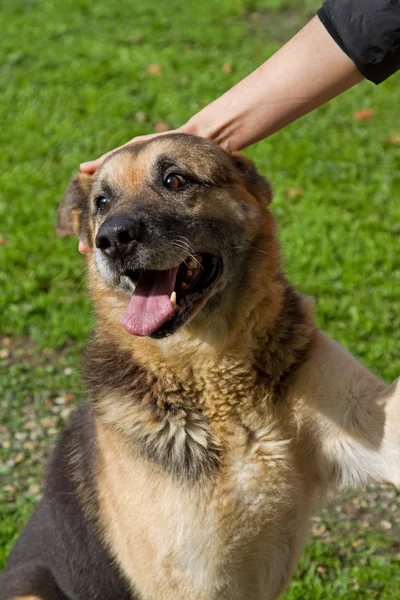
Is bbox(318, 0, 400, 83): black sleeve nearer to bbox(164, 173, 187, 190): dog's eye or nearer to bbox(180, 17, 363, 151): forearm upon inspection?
bbox(180, 17, 363, 151): forearm

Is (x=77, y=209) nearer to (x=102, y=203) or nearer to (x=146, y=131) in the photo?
(x=102, y=203)

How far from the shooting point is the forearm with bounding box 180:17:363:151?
12.3 feet

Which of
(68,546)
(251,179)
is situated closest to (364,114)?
(251,179)

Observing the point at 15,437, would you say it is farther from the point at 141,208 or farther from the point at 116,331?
the point at 141,208

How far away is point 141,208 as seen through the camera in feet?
12.1

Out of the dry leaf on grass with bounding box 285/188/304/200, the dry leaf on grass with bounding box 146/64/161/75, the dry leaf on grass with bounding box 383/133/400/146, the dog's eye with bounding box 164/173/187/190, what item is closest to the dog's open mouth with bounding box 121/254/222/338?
the dog's eye with bounding box 164/173/187/190

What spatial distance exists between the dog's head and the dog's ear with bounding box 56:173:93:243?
14 cm

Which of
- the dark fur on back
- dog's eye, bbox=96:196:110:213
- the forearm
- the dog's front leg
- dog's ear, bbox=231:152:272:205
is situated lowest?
the dog's front leg

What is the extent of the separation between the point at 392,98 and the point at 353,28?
7.11m

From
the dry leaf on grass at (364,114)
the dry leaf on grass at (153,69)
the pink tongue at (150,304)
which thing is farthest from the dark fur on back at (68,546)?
the dry leaf on grass at (153,69)

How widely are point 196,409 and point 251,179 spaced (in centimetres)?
118

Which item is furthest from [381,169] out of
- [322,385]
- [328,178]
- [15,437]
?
[322,385]

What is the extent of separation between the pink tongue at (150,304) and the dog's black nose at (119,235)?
0.77ft

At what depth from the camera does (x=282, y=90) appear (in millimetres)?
3875
